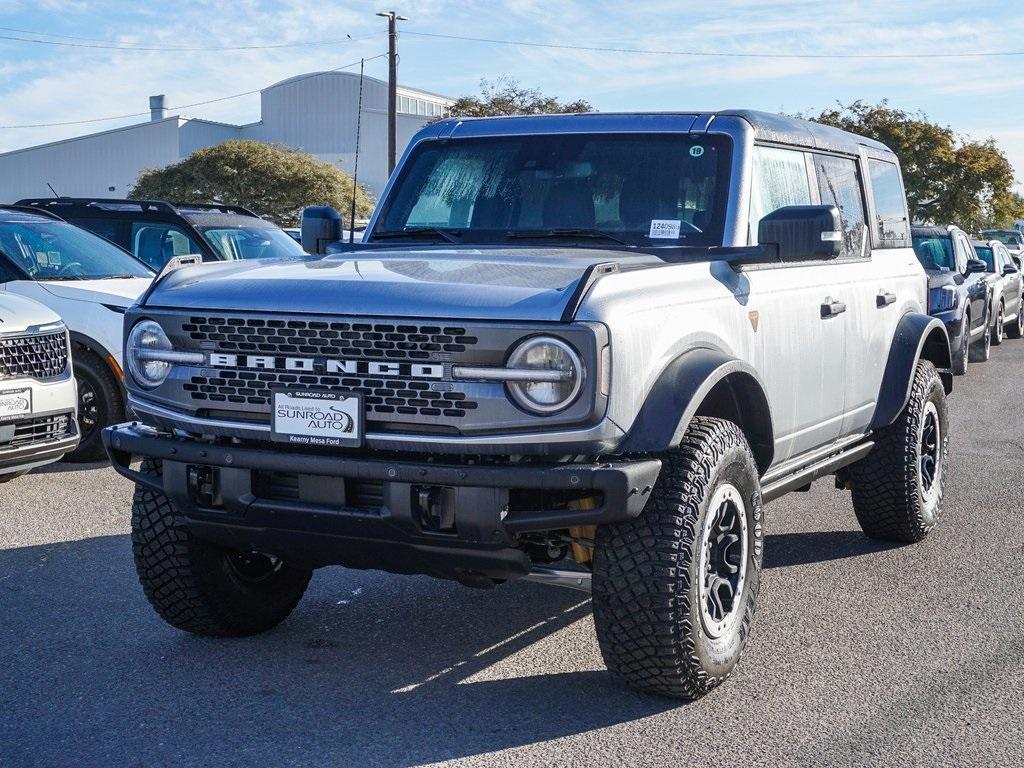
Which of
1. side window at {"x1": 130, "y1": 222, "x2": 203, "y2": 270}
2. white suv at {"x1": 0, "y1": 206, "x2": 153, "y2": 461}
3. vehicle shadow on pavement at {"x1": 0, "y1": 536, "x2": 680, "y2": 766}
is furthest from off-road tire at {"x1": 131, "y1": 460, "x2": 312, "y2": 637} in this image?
side window at {"x1": 130, "y1": 222, "x2": 203, "y2": 270}

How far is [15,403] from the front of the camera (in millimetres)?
7141

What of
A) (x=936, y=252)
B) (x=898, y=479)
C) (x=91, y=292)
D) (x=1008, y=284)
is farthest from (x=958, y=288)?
(x=91, y=292)

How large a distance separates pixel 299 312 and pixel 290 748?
4.36ft

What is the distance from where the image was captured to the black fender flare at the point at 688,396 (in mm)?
3932

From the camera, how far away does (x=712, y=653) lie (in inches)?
168

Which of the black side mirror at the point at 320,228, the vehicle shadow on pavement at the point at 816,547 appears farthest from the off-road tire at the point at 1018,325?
the black side mirror at the point at 320,228

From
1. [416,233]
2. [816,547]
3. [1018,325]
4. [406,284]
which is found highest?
[416,233]

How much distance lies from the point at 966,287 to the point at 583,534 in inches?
478

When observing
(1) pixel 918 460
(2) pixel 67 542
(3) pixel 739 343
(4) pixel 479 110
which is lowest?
(2) pixel 67 542

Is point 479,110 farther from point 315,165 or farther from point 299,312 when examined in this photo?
point 299,312

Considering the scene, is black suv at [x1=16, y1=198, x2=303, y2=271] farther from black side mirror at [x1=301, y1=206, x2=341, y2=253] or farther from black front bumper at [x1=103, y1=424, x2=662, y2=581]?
black front bumper at [x1=103, y1=424, x2=662, y2=581]

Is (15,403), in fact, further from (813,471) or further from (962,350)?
(962,350)

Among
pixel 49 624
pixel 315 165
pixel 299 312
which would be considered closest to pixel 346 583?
pixel 49 624

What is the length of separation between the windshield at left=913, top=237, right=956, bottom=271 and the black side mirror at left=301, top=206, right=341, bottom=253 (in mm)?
11501
